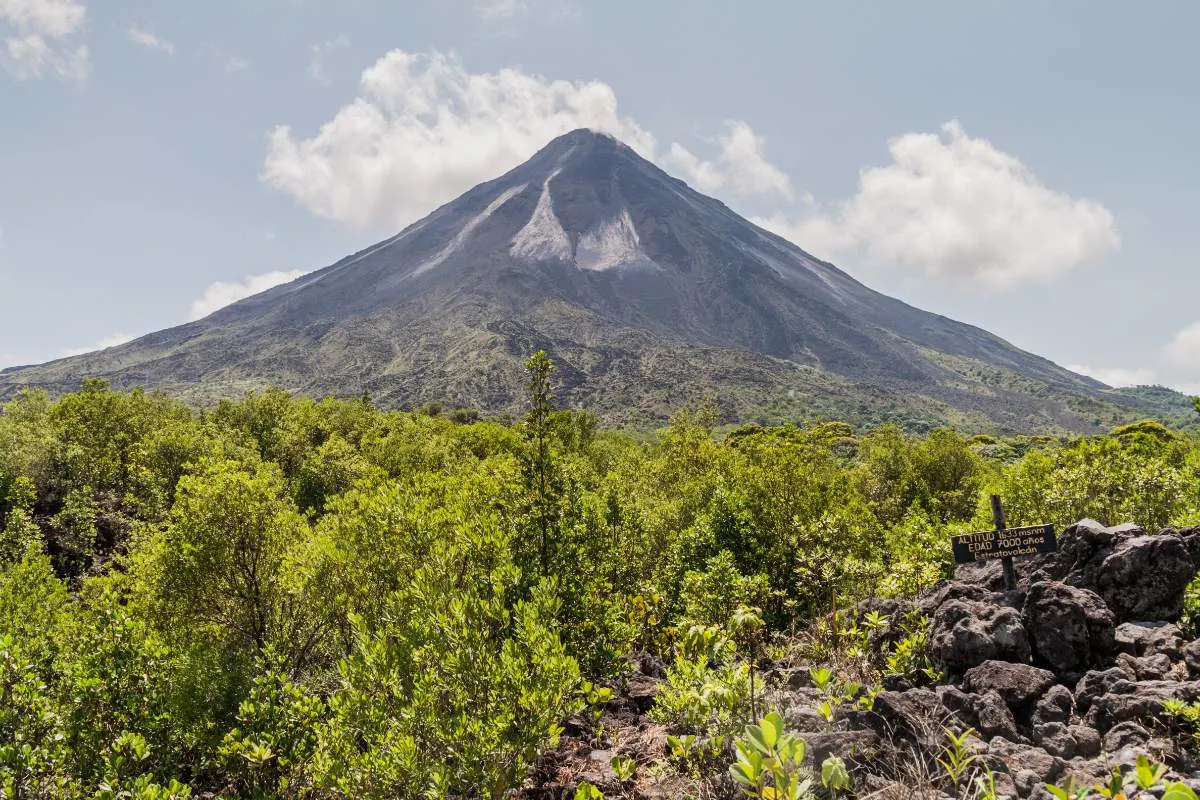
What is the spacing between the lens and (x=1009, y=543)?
9.57 meters

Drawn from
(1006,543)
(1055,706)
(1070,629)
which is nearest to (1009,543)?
(1006,543)

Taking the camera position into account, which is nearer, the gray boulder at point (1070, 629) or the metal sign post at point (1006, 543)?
the gray boulder at point (1070, 629)

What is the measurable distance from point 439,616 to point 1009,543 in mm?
8886

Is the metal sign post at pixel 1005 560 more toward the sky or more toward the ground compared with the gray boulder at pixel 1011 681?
more toward the sky

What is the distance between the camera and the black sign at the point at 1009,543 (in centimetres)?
948

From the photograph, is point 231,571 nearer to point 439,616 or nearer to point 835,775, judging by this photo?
point 439,616

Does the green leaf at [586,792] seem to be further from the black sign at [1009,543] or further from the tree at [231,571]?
the tree at [231,571]

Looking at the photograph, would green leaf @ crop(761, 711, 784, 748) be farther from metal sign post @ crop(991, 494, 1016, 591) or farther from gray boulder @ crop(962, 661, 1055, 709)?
metal sign post @ crop(991, 494, 1016, 591)

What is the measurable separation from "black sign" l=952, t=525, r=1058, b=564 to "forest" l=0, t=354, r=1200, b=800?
170 centimetres

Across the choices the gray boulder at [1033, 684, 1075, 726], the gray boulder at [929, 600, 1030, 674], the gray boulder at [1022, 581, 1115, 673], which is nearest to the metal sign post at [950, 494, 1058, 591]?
the gray boulder at [929, 600, 1030, 674]

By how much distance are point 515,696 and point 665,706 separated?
254cm

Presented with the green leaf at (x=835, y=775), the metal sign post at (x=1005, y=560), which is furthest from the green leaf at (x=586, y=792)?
the metal sign post at (x=1005, y=560)

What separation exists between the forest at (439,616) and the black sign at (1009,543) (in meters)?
1.70

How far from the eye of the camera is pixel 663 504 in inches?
847
